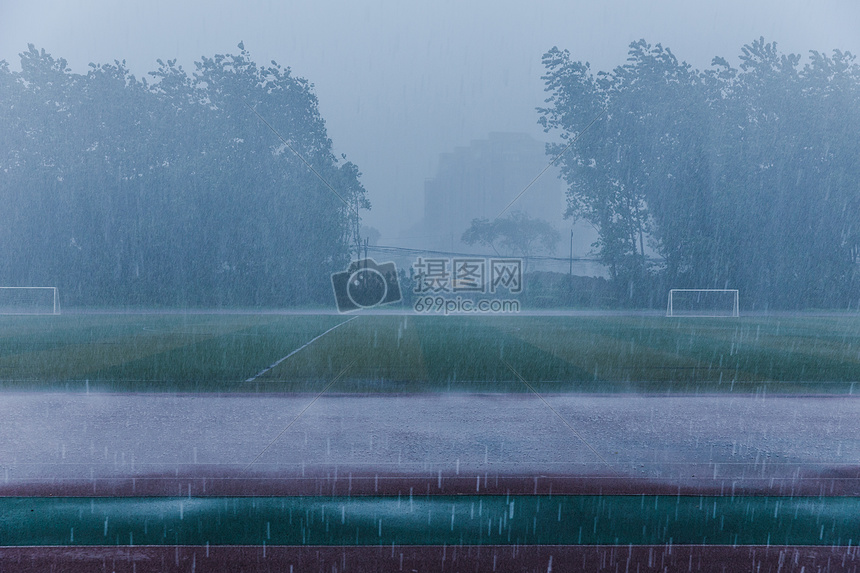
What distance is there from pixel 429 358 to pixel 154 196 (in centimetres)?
3347

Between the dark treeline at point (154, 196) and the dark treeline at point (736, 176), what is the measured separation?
61.0ft

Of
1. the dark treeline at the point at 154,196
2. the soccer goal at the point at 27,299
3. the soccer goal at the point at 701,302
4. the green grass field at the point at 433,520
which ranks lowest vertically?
the green grass field at the point at 433,520

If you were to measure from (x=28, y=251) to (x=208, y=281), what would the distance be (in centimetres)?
1045

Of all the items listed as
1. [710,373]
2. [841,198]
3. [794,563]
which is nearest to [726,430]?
[794,563]

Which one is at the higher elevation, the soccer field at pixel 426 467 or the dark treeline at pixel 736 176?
the dark treeline at pixel 736 176

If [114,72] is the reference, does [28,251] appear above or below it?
below

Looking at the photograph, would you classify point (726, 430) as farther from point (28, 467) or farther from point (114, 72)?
point (114, 72)

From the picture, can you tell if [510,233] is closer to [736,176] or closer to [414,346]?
[736,176]

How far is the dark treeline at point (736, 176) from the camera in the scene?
45.0 meters

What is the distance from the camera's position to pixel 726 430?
8.64 m

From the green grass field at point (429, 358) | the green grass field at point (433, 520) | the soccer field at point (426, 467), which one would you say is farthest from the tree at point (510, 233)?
A: the green grass field at point (433, 520)

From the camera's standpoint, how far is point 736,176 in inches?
1778

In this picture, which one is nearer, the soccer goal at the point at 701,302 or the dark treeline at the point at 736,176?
the soccer goal at the point at 701,302

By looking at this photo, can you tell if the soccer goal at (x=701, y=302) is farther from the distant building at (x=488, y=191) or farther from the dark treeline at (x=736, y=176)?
the distant building at (x=488, y=191)
